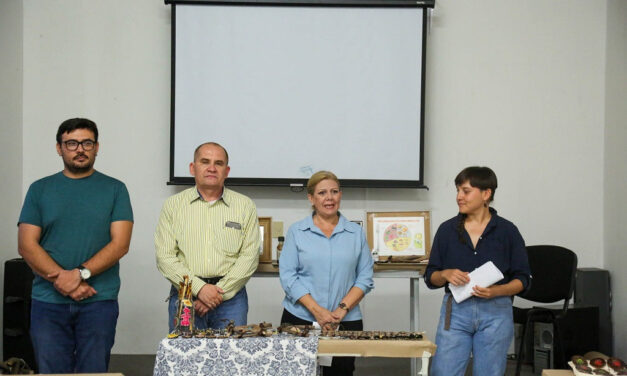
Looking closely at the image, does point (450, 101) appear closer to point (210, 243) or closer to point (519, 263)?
point (519, 263)

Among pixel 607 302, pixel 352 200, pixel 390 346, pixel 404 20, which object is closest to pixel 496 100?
pixel 404 20

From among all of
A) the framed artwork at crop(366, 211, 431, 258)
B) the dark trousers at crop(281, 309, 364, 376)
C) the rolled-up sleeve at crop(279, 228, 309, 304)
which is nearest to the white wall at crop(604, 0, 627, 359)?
the framed artwork at crop(366, 211, 431, 258)

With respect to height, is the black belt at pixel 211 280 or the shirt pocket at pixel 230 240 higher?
the shirt pocket at pixel 230 240

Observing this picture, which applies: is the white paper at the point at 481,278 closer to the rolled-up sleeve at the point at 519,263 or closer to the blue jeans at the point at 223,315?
the rolled-up sleeve at the point at 519,263

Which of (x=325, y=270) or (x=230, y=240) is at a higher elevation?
(x=230, y=240)

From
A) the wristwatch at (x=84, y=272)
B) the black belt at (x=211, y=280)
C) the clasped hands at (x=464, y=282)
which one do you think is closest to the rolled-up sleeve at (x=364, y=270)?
the clasped hands at (x=464, y=282)

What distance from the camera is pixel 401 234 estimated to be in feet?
15.1

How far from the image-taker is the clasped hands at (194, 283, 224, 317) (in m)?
3.38

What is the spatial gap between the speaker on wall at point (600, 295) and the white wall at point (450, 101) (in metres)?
0.26

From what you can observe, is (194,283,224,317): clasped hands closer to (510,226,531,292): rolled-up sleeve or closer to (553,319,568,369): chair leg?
(510,226,531,292): rolled-up sleeve

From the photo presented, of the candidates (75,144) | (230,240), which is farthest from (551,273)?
(75,144)

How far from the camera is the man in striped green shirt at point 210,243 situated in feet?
11.3

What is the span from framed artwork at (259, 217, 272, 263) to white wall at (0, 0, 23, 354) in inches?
79.5

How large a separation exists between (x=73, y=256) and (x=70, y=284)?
0.15 meters
